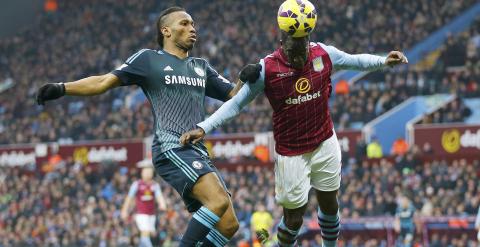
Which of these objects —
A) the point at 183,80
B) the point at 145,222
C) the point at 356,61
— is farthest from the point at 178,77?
the point at 145,222

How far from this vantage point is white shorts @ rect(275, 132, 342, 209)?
918 cm

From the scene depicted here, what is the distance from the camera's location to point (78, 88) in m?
8.43

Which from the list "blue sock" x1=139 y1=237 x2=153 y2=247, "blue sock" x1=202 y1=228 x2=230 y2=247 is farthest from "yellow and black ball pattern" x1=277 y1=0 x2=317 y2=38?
"blue sock" x1=139 y1=237 x2=153 y2=247

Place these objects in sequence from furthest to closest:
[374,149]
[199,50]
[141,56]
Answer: [199,50] → [374,149] → [141,56]

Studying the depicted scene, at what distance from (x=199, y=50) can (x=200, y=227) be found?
3008 centimetres

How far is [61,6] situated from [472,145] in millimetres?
28621

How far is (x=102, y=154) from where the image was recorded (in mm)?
33688

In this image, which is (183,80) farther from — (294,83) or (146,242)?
(146,242)

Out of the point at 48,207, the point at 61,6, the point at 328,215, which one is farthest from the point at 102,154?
the point at 328,215

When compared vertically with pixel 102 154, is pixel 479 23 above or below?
above

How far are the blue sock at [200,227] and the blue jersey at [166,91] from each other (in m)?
0.72

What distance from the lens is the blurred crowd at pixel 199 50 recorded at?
29.3 meters

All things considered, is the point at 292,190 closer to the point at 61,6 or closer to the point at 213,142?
the point at 213,142

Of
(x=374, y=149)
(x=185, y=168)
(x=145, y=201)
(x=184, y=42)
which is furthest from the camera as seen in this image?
(x=374, y=149)
